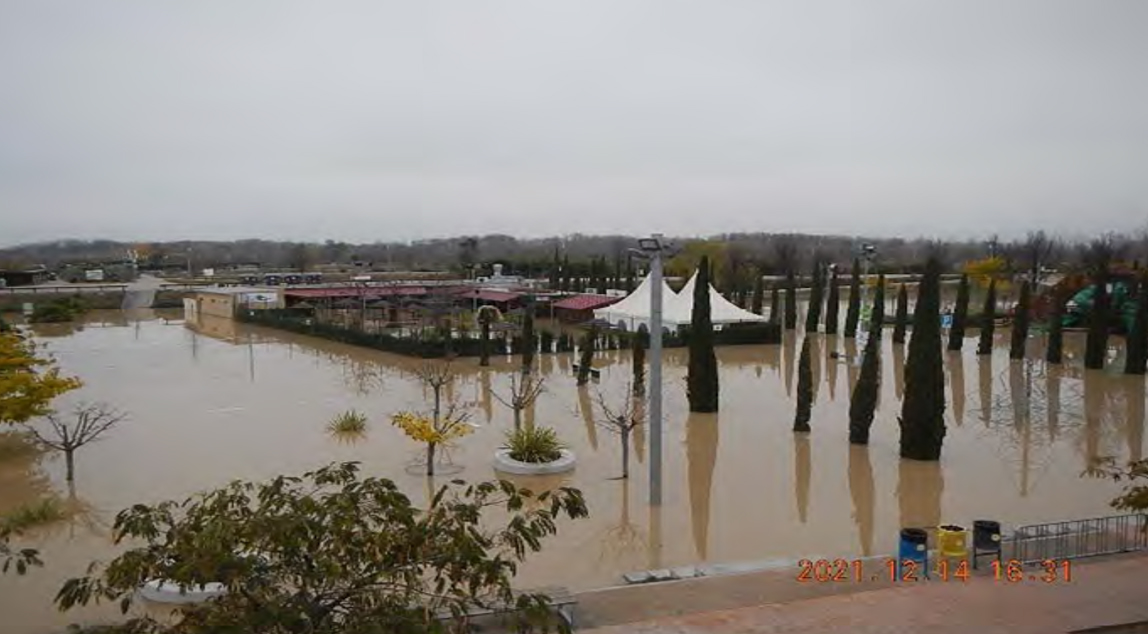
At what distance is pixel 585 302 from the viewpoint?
48375 mm

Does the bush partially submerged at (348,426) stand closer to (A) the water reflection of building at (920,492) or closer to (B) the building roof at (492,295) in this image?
(A) the water reflection of building at (920,492)

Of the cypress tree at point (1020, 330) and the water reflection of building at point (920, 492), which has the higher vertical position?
the cypress tree at point (1020, 330)

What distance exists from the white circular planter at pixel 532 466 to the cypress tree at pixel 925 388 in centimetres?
653

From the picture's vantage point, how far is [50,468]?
59.4ft

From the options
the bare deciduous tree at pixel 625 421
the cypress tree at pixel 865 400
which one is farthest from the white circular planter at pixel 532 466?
the cypress tree at pixel 865 400

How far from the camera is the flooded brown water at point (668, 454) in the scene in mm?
13312

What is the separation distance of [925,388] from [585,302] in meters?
30.8

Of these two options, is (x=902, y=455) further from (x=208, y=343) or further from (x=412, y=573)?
(x=208, y=343)

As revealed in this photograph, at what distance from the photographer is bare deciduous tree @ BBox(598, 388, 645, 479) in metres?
16.6

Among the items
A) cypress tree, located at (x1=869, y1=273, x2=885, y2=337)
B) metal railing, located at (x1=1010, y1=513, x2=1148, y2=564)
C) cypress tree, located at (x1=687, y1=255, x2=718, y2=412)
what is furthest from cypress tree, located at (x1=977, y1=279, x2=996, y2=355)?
metal railing, located at (x1=1010, y1=513, x2=1148, y2=564)

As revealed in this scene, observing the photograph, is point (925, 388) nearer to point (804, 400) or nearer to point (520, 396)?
point (804, 400)

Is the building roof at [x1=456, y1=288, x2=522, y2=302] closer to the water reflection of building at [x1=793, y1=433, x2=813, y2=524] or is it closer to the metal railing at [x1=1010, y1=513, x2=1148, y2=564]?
the water reflection of building at [x1=793, y1=433, x2=813, y2=524]

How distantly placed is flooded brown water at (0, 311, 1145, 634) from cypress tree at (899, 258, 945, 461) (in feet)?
1.56
